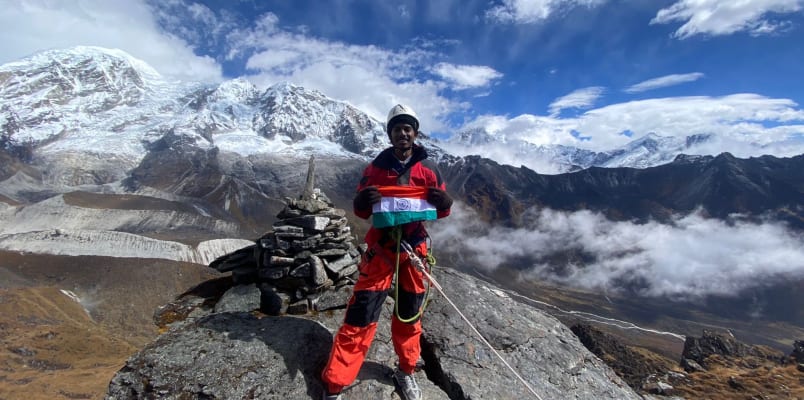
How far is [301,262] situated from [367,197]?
15.5 ft

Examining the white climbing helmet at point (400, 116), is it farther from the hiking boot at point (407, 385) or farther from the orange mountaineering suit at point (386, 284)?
the hiking boot at point (407, 385)

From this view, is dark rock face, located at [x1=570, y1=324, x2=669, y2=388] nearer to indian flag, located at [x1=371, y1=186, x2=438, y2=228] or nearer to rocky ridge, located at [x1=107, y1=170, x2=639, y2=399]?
rocky ridge, located at [x1=107, y1=170, x2=639, y2=399]

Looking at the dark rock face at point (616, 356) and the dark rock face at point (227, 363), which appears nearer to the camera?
the dark rock face at point (227, 363)

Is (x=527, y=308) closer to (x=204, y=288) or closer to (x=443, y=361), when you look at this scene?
(x=443, y=361)

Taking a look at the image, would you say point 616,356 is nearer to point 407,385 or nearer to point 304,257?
point 304,257

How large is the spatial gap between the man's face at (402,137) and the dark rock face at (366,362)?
11.5 ft

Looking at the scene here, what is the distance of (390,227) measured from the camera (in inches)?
247

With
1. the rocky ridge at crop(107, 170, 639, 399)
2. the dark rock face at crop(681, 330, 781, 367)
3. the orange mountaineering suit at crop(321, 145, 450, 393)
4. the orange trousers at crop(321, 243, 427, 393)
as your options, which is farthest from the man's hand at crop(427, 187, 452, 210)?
the dark rock face at crop(681, 330, 781, 367)

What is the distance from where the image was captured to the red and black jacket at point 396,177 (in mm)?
6234

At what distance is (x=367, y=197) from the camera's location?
5.88m

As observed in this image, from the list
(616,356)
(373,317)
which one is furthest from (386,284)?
(616,356)

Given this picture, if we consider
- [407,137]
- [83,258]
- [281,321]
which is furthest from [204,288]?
[83,258]

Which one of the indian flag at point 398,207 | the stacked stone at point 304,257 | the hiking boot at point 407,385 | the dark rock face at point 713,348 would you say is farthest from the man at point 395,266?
the dark rock face at point 713,348

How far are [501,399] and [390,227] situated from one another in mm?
3447
